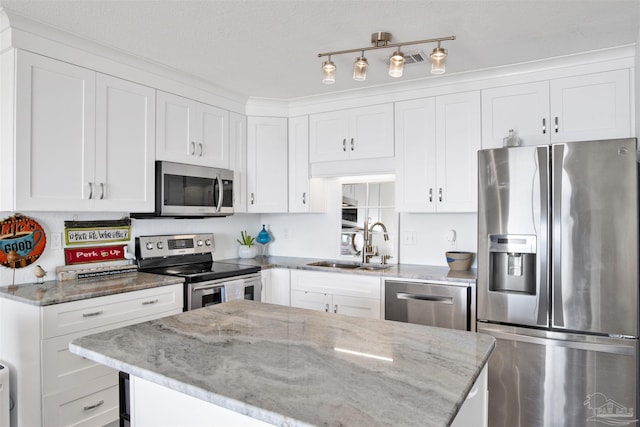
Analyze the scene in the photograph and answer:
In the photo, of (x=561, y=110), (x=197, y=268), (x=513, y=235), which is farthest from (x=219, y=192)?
(x=561, y=110)

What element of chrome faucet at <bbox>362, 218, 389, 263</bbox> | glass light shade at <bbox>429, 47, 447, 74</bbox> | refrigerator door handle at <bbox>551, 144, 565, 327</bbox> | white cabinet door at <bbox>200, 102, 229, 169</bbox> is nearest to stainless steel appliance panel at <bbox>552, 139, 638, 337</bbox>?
refrigerator door handle at <bbox>551, 144, 565, 327</bbox>

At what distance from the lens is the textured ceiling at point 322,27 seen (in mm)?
2111

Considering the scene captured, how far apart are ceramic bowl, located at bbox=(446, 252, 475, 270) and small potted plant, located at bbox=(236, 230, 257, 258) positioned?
1.92 m

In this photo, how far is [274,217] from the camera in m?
4.38

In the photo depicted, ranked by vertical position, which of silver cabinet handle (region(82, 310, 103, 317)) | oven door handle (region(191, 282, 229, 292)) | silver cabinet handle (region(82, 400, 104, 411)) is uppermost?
oven door handle (region(191, 282, 229, 292))

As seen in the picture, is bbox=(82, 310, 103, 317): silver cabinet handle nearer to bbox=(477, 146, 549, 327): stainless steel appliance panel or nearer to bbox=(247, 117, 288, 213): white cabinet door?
bbox=(247, 117, 288, 213): white cabinet door

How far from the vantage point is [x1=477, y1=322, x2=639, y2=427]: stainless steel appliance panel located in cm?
224

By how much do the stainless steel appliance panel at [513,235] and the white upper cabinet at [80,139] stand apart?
2.34 meters

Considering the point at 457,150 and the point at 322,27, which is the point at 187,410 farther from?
the point at 457,150

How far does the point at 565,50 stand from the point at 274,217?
9.53ft

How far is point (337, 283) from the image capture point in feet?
11.0

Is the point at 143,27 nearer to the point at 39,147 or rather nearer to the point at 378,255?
the point at 39,147

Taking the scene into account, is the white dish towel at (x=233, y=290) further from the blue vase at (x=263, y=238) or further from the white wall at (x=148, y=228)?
the blue vase at (x=263, y=238)

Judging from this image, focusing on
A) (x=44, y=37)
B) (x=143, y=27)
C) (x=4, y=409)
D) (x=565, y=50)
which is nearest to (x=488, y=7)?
(x=565, y=50)
